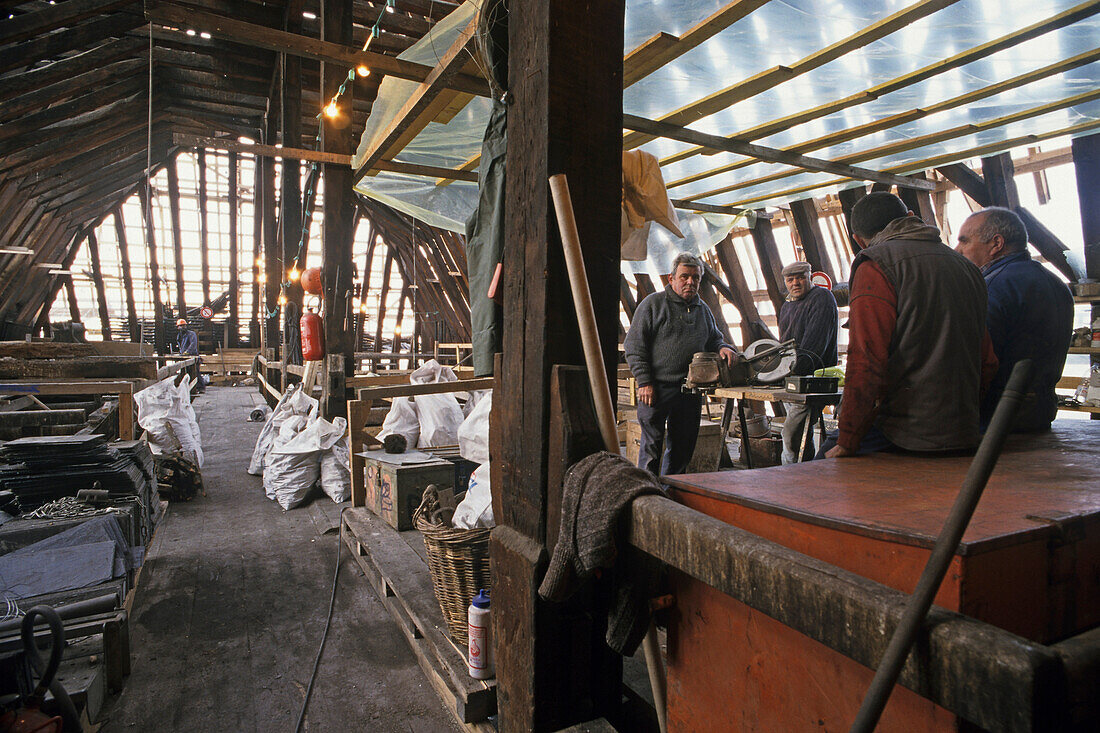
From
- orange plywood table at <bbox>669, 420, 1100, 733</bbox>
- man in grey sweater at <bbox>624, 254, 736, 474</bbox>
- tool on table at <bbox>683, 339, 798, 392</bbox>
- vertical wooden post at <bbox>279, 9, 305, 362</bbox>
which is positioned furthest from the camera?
vertical wooden post at <bbox>279, 9, 305, 362</bbox>

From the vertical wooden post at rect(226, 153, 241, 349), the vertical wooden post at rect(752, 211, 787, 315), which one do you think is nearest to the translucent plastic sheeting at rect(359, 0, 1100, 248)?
the vertical wooden post at rect(752, 211, 787, 315)

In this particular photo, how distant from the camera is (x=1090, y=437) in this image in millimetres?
1951

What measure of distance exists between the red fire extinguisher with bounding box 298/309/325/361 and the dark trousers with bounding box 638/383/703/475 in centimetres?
297

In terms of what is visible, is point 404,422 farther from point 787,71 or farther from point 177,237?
point 177,237

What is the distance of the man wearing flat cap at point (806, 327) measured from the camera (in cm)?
400

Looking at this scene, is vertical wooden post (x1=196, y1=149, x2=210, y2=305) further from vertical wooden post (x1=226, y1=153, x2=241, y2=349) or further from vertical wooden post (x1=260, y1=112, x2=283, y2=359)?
vertical wooden post (x1=260, y1=112, x2=283, y2=359)

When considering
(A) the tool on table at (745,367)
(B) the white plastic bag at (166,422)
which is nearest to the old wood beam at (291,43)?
(A) the tool on table at (745,367)

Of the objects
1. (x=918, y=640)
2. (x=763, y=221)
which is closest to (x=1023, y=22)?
(x=918, y=640)

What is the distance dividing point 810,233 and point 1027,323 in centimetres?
391

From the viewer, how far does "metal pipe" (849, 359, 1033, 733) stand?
54 centimetres

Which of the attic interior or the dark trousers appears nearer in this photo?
the attic interior

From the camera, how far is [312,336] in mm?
5090

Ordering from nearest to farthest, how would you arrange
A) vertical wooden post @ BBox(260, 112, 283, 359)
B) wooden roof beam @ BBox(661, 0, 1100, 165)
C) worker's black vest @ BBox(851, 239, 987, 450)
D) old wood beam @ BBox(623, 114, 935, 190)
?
worker's black vest @ BBox(851, 239, 987, 450)
wooden roof beam @ BBox(661, 0, 1100, 165)
old wood beam @ BBox(623, 114, 935, 190)
vertical wooden post @ BBox(260, 112, 283, 359)

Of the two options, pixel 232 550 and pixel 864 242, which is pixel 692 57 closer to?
pixel 864 242
